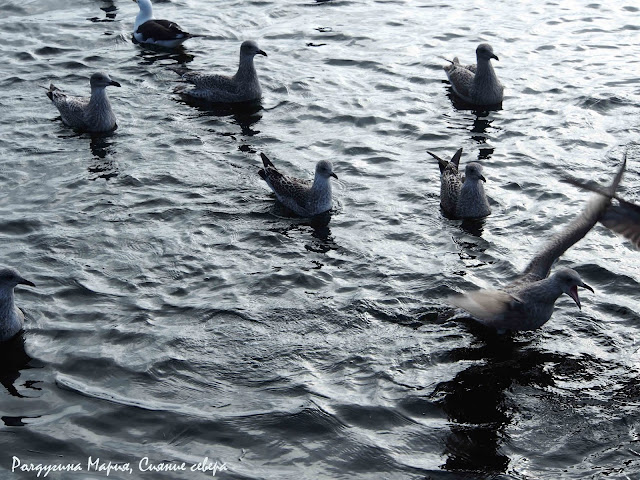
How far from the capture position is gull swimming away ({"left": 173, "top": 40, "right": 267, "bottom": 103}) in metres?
17.2

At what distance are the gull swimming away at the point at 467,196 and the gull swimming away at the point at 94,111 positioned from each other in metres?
6.19

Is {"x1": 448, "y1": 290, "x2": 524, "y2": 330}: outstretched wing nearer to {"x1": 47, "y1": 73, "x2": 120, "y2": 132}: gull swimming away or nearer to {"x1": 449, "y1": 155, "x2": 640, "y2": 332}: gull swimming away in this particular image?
{"x1": 449, "y1": 155, "x2": 640, "y2": 332}: gull swimming away

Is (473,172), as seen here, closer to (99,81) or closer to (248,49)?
(248,49)

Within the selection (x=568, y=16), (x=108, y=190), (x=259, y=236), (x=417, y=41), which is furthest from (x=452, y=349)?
(x=568, y=16)

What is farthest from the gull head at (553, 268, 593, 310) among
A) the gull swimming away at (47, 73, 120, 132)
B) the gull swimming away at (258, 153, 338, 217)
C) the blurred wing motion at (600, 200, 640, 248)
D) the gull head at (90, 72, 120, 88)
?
the gull head at (90, 72, 120, 88)

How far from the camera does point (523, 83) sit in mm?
17953

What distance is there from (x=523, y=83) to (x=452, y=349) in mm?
9140

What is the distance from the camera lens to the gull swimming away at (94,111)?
15.8 metres

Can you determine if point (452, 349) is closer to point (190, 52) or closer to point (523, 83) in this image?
point (523, 83)

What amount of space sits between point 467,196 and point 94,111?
6.86m

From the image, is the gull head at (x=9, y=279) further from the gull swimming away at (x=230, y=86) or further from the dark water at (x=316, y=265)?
the gull swimming away at (x=230, y=86)

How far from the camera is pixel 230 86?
679 inches

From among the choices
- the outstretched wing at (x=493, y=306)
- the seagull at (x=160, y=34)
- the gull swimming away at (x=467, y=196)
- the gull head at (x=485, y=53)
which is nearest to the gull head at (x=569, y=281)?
the outstretched wing at (x=493, y=306)

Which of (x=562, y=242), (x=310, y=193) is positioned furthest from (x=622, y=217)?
(x=310, y=193)
